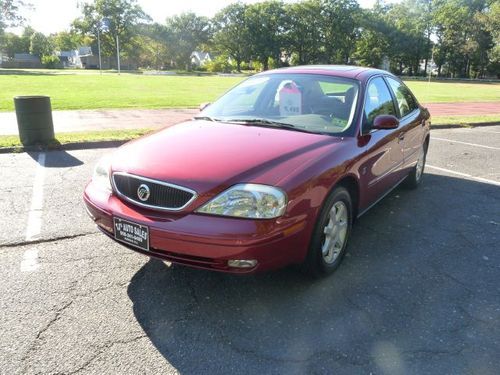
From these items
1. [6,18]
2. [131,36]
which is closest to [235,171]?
[6,18]

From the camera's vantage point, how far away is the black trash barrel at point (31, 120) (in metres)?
7.75

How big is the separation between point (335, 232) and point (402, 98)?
2635 millimetres

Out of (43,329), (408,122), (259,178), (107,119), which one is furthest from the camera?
(107,119)

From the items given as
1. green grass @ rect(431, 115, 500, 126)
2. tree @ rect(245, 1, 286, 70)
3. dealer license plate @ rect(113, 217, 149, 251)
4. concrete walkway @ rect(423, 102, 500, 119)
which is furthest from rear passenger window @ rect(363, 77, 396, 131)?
tree @ rect(245, 1, 286, 70)

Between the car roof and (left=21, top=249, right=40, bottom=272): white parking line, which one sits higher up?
the car roof

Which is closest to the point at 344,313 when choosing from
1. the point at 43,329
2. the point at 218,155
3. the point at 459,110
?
the point at 218,155

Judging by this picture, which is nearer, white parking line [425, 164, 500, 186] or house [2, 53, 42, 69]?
white parking line [425, 164, 500, 186]

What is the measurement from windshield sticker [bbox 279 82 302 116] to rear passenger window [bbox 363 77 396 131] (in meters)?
0.62

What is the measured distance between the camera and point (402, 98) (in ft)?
17.6

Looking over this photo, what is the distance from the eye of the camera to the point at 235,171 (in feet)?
9.55

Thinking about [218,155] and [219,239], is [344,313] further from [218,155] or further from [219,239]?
[218,155]

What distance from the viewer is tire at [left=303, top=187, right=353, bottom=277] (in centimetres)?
317

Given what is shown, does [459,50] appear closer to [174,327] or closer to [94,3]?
[94,3]

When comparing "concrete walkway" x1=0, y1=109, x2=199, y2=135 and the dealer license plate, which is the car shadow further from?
"concrete walkway" x1=0, y1=109, x2=199, y2=135
